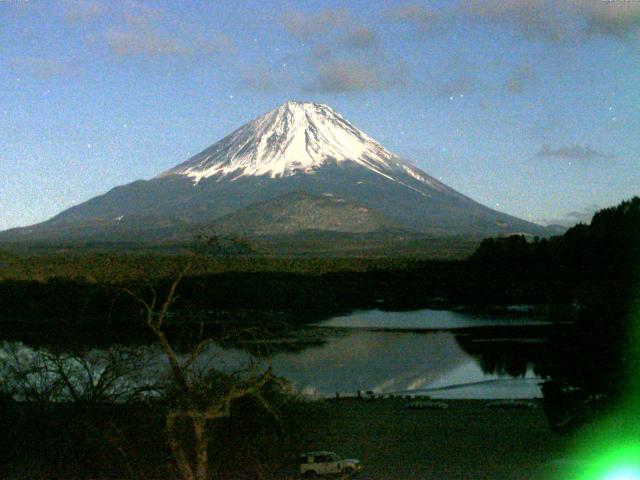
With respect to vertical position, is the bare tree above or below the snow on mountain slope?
below

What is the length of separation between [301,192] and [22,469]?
11104 centimetres

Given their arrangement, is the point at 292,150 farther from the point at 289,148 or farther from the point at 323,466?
the point at 323,466

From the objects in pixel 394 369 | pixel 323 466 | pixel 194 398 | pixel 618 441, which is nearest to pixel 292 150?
pixel 394 369

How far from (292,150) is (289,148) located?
599 mm

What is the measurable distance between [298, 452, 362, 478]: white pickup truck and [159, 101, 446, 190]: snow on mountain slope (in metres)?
129

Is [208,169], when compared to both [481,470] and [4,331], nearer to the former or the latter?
[4,331]

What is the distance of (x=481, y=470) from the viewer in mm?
9883

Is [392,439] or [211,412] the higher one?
[211,412]

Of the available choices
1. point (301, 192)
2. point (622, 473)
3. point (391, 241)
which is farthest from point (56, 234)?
point (622, 473)

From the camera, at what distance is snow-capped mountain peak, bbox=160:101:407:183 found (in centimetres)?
14138

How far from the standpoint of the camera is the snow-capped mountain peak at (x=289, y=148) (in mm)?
141375

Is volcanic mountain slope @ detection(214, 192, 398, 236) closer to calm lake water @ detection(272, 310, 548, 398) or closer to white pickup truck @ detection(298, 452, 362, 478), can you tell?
calm lake water @ detection(272, 310, 548, 398)

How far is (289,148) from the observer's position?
5659 inches

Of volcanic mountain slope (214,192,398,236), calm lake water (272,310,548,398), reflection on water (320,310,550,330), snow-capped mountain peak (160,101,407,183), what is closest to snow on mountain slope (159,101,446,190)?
snow-capped mountain peak (160,101,407,183)
